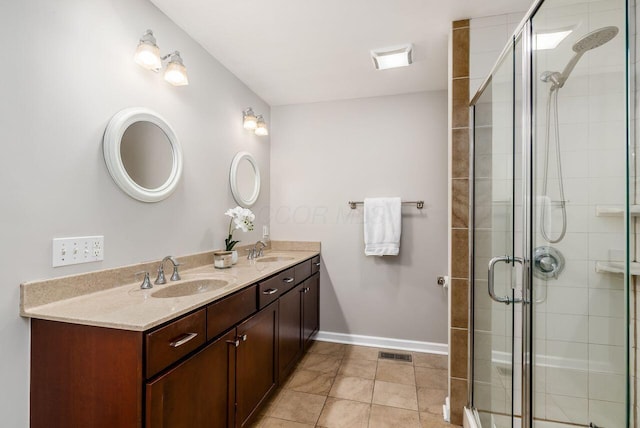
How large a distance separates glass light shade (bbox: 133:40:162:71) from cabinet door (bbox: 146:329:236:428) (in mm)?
1386

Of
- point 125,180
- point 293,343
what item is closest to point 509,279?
point 293,343

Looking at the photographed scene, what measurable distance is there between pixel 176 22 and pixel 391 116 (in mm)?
1871

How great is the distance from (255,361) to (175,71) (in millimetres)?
1667

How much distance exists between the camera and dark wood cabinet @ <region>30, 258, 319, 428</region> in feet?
3.09

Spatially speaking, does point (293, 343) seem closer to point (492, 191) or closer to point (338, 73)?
point (492, 191)

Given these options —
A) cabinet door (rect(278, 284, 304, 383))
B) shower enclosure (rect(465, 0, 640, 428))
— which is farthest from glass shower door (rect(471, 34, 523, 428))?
cabinet door (rect(278, 284, 304, 383))

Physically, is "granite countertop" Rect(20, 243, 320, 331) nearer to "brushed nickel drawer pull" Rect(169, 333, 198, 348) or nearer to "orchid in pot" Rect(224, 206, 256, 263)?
"brushed nickel drawer pull" Rect(169, 333, 198, 348)

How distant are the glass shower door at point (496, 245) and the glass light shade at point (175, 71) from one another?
5.41ft

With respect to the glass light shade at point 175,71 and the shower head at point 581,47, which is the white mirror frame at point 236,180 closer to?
the glass light shade at point 175,71

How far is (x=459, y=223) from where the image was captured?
5.77ft


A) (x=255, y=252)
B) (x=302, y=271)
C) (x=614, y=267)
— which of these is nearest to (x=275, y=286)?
(x=302, y=271)

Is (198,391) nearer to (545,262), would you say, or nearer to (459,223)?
(545,262)

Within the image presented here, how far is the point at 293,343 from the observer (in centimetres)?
223

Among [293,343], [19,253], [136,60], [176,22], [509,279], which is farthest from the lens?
[293,343]
